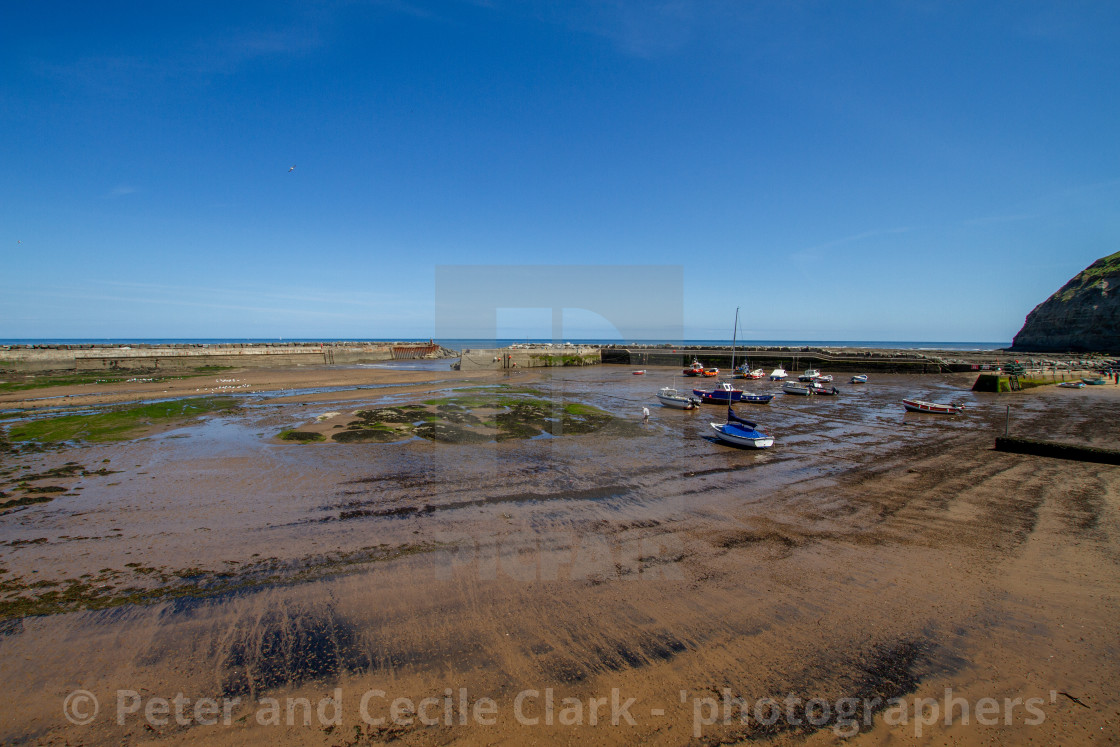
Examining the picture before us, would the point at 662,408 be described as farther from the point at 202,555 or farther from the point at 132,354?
the point at 132,354

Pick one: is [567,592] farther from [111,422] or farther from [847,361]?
[847,361]

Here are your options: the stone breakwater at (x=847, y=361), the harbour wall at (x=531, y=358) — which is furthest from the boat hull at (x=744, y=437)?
the stone breakwater at (x=847, y=361)

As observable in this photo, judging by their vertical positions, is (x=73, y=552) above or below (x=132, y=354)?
below

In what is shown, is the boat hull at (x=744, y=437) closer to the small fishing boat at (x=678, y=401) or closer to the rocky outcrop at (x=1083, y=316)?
the small fishing boat at (x=678, y=401)


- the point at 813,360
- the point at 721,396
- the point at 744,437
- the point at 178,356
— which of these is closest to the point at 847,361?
the point at 813,360

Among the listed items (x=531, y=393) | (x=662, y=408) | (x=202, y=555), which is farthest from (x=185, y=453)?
→ (x=662, y=408)

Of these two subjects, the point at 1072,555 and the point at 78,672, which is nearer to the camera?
the point at 78,672

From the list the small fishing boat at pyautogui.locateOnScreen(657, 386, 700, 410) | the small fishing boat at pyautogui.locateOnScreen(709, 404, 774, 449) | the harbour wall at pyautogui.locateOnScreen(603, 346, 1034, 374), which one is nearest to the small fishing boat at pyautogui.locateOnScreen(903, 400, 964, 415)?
the small fishing boat at pyautogui.locateOnScreen(657, 386, 700, 410)
